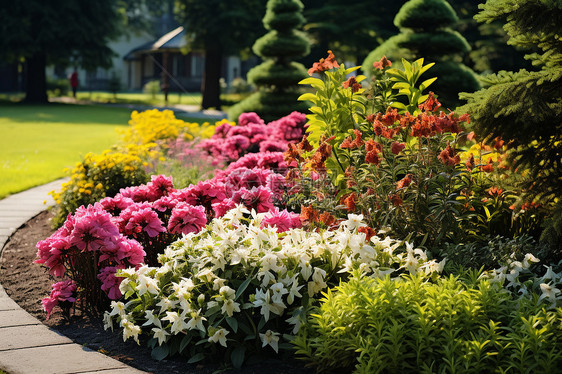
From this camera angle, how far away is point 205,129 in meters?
10.6

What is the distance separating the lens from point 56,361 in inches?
131

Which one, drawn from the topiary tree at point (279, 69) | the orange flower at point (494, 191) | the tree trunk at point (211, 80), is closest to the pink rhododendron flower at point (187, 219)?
the orange flower at point (494, 191)

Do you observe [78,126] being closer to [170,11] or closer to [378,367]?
[378,367]

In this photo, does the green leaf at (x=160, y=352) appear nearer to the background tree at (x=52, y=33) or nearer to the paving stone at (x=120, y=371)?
the paving stone at (x=120, y=371)

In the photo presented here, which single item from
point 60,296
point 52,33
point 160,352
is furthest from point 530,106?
point 52,33

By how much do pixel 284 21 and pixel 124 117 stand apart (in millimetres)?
12404

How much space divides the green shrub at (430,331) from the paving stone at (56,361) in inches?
42.5

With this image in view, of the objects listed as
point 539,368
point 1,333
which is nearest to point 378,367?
point 539,368

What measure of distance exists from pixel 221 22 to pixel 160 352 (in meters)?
24.2

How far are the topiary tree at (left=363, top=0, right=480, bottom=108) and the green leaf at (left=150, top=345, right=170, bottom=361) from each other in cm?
814

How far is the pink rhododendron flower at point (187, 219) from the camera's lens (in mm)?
4469

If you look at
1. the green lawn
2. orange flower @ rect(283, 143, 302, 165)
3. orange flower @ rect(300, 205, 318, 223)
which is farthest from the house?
orange flower @ rect(300, 205, 318, 223)

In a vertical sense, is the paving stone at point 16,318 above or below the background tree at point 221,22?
below

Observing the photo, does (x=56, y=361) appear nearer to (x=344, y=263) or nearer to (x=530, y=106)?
(x=344, y=263)
